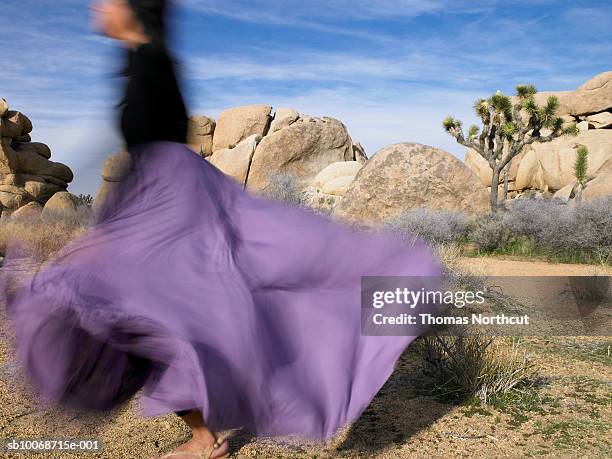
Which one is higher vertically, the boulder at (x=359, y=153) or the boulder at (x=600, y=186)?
the boulder at (x=359, y=153)

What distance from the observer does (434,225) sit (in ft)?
40.7

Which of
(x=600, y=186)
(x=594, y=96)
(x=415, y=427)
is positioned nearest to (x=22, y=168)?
(x=600, y=186)

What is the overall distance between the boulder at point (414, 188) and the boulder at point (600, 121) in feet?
71.2

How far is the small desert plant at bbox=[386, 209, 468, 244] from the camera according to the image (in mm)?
12179

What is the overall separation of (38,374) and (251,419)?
900mm

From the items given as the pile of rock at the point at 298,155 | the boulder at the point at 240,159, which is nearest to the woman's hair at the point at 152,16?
the pile of rock at the point at 298,155

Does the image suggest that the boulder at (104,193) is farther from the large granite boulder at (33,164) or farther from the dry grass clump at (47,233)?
the large granite boulder at (33,164)

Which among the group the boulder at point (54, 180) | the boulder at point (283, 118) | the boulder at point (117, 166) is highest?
the boulder at point (283, 118)

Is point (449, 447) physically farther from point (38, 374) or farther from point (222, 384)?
point (38, 374)

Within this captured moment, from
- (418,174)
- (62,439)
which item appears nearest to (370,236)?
(62,439)

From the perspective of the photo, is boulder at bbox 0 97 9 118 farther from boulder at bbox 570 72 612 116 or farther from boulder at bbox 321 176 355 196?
boulder at bbox 570 72 612 116

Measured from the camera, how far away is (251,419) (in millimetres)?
2764

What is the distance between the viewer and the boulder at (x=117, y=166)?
2.91m

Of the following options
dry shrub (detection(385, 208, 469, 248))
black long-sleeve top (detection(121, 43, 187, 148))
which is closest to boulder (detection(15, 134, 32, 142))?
dry shrub (detection(385, 208, 469, 248))
